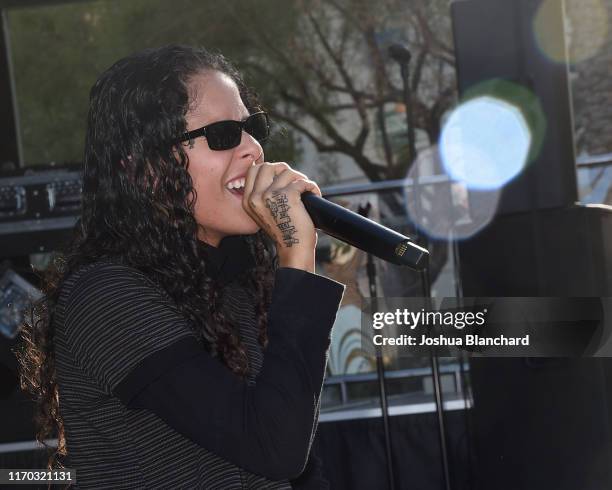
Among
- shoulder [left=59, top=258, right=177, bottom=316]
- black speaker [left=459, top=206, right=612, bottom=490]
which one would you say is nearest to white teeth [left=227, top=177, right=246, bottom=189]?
shoulder [left=59, top=258, right=177, bottom=316]

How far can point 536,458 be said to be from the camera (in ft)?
9.39

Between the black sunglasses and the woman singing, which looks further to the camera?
the black sunglasses

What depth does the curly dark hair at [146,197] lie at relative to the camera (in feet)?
5.17

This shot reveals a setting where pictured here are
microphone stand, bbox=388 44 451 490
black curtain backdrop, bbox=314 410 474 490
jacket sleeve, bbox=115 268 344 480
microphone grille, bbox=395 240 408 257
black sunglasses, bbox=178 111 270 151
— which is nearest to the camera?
jacket sleeve, bbox=115 268 344 480

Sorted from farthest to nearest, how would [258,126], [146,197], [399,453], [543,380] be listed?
[399,453], [543,380], [258,126], [146,197]

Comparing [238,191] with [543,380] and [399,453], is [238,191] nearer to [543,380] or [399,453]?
[543,380]

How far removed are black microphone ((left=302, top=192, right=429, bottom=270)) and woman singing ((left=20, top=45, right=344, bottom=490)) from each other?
4 centimetres

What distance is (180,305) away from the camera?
1.54 metres

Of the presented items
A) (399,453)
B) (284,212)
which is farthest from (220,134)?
(399,453)

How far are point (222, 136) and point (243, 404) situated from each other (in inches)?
20.8

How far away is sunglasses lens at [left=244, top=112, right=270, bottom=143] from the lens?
A: 1.71m

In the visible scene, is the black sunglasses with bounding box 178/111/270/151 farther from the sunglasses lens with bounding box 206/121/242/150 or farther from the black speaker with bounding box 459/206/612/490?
the black speaker with bounding box 459/206/612/490

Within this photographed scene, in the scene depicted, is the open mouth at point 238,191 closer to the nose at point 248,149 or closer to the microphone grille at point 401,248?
the nose at point 248,149

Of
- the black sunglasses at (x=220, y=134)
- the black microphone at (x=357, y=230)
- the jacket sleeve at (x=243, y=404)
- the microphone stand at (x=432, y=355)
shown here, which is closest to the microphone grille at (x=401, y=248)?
the black microphone at (x=357, y=230)
